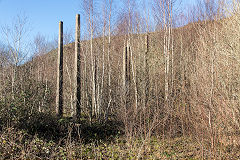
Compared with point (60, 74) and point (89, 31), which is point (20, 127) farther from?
point (89, 31)

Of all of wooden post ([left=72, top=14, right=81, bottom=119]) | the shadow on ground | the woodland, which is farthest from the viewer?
wooden post ([left=72, top=14, right=81, bottom=119])

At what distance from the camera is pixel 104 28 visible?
9.83 metres

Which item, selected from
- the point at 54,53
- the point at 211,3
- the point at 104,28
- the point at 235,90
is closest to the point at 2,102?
the point at 104,28

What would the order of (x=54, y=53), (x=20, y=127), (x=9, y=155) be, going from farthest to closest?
(x=54, y=53) < (x=20, y=127) < (x=9, y=155)

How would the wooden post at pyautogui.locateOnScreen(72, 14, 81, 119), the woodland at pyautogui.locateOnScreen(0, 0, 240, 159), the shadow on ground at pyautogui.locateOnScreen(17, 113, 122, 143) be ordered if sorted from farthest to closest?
the wooden post at pyautogui.locateOnScreen(72, 14, 81, 119) → the shadow on ground at pyautogui.locateOnScreen(17, 113, 122, 143) → the woodland at pyautogui.locateOnScreen(0, 0, 240, 159)

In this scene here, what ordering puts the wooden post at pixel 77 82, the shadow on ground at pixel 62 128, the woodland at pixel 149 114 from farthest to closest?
the wooden post at pixel 77 82 < the shadow on ground at pixel 62 128 < the woodland at pixel 149 114

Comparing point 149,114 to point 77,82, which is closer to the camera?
point 149,114

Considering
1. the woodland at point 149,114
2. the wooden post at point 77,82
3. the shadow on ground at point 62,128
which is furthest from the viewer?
the wooden post at point 77,82

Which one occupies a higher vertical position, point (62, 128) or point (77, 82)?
point (77, 82)

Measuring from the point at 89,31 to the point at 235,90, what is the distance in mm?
6610

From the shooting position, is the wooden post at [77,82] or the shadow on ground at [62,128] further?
the wooden post at [77,82]

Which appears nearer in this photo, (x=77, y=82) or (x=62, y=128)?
(x=62, y=128)

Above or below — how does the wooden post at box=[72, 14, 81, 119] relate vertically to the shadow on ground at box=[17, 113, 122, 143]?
above

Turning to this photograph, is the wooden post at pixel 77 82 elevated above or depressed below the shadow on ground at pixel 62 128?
above
